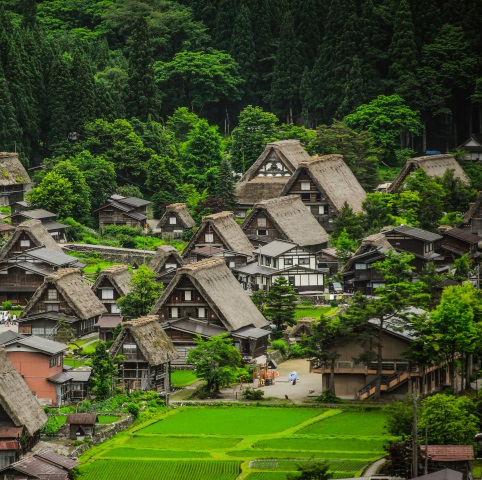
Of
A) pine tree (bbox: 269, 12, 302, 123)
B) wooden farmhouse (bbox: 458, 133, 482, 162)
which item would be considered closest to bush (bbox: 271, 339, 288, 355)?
wooden farmhouse (bbox: 458, 133, 482, 162)

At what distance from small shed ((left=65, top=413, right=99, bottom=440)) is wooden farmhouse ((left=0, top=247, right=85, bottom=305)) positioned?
66.0ft

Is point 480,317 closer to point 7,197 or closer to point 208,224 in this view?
point 208,224

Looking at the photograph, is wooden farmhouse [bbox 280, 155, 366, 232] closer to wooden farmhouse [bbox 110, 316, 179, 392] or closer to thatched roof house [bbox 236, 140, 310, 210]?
thatched roof house [bbox 236, 140, 310, 210]

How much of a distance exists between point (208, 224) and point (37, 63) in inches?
832

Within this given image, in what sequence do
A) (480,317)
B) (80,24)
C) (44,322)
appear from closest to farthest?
(480,317) → (44,322) → (80,24)

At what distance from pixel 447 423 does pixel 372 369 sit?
10.4 meters

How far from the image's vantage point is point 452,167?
3701 inches

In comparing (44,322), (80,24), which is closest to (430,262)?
(44,322)

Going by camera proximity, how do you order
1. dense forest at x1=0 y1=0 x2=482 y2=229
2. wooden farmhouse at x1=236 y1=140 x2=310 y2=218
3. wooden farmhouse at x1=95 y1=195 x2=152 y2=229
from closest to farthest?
wooden farmhouse at x1=95 y1=195 x2=152 y2=229
wooden farmhouse at x1=236 y1=140 x2=310 y2=218
dense forest at x1=0 y1=0 x2=482 y2=229

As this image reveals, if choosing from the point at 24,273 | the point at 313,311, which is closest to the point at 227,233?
the point at 313,311

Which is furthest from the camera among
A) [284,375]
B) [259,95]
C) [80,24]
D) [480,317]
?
[80,24]

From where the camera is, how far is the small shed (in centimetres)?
5822

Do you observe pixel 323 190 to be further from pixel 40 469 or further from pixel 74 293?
pixel 40 469

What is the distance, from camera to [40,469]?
52.4 m
